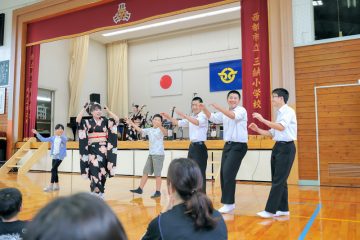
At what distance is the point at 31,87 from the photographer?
880 cm

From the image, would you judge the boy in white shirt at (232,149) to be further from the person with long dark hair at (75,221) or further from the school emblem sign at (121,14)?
the school emblem sign at (121,14)

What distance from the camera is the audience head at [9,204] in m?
1.45

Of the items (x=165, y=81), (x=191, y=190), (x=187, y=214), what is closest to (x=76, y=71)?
(x=165, y=81)

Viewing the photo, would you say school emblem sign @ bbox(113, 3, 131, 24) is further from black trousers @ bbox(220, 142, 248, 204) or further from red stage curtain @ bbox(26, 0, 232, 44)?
black trousers @ bbox(220, 142, 248, 204)

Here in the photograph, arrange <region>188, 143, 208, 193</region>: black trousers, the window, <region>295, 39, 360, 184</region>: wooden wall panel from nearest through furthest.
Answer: <region>188, 143, 208, 193</region>: black trousers
<region>295, 39, 360, 184</region>: wooden wall panel
the window

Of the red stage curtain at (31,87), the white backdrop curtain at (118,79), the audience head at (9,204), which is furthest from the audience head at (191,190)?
the white backdrop curtain at (118,79)

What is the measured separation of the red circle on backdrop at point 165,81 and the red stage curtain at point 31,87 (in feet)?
13.4

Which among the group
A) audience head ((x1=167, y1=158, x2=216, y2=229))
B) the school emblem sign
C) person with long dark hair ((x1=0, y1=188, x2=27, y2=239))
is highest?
the school emblem sign

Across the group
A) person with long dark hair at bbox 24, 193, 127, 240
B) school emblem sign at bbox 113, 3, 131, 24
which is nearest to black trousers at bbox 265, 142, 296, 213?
person with long dark hair at bbox 24, 193, 127, 240

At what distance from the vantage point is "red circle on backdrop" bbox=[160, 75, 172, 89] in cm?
1107

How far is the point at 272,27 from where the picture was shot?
227 inches

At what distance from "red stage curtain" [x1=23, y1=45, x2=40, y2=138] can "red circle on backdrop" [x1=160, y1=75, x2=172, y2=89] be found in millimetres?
4087

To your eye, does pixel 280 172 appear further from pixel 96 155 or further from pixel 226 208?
pixel 96 155

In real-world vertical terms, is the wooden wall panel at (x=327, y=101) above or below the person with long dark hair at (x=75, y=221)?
above
